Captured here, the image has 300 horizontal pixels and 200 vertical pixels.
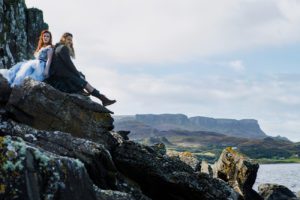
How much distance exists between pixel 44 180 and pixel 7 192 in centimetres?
95

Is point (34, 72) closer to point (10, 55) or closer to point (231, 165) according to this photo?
point (10, 55)

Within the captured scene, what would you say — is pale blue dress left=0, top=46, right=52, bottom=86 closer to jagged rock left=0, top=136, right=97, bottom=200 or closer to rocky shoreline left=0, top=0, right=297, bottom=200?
rocky shoreline left=0, top=0, right=297, bottom=200

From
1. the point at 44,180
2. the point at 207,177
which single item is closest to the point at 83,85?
the point at 207,177

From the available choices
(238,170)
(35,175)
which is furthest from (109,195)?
(238,170)

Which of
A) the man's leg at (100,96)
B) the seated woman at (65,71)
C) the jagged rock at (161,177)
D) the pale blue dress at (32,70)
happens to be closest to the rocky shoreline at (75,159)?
the jagged rock at (161,177)

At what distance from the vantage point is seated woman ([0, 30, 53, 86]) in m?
22.5

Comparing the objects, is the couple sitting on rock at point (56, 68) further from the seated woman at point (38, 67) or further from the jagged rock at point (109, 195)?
the jagged rock at point (109, 195)

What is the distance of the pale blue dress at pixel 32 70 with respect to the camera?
22438mm

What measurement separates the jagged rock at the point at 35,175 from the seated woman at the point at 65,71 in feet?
39.9

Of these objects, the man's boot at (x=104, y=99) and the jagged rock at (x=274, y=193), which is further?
the jagged rock at (x=274, y=193)

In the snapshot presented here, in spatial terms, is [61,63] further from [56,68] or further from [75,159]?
[75,159]

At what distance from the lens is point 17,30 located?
133 feet

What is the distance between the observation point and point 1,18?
3931 cm

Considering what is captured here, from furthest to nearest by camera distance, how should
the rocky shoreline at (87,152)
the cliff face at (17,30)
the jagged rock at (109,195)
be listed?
the cliff face at (17,30) → the jagged rock at (109,195) → the rocky shoreline at (87,152)
